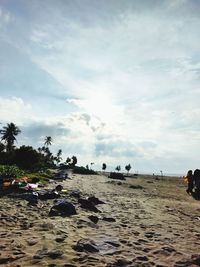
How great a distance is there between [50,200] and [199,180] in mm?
14261

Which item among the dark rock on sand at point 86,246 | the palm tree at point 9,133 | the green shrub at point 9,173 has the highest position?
the palm tree at point 9,133

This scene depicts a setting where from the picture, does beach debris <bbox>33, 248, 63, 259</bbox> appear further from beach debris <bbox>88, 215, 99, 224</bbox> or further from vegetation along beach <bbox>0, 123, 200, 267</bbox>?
beach debris <bbox>88, 215, 99, 224</bbox>

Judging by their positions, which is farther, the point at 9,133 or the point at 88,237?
the point at 9,133

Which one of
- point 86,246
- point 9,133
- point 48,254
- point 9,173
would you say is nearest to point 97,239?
point 86,246

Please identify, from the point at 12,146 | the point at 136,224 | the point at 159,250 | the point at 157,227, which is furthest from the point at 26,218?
the point at 12,146

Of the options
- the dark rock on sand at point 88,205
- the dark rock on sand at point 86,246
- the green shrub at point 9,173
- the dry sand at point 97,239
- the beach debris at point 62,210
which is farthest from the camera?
the green shrub at point 9,173

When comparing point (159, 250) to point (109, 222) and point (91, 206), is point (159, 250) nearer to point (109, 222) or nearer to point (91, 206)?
point (109, 222)

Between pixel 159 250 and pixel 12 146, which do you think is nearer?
pixel 159 250

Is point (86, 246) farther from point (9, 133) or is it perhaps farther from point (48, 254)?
point (9, 133)

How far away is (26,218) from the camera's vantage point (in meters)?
11.7

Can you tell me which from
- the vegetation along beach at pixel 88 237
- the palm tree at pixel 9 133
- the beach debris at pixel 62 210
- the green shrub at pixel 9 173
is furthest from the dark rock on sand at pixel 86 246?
the palm tree at pixel 9 133

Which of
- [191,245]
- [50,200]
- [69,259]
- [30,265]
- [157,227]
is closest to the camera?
[30,265]

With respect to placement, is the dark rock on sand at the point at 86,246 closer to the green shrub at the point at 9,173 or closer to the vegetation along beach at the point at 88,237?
the vegetation along beach at the point at 88,237

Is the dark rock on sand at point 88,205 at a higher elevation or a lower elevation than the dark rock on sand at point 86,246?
higher
